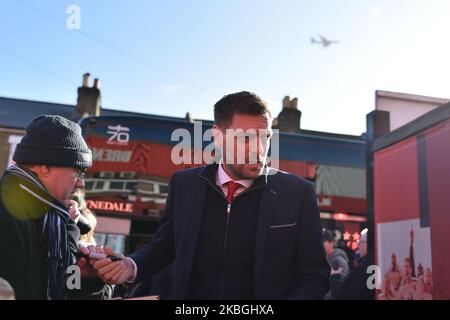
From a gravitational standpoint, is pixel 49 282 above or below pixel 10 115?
below

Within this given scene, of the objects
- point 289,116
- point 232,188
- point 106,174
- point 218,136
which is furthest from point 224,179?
point 289,116

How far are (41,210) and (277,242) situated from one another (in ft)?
2.87

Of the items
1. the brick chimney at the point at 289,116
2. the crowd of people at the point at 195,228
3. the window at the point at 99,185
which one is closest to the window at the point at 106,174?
the window at the point at 99,185

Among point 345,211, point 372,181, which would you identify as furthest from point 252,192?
point 345,211

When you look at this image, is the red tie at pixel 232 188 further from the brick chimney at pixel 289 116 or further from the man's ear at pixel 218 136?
the brick chimney at pixel 289 116

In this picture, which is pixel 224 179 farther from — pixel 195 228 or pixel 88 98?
pixel 88 98

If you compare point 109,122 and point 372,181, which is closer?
point 372,181

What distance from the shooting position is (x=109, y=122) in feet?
26.5

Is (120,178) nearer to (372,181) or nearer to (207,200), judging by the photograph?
(372,181)

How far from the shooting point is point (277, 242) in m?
1.65

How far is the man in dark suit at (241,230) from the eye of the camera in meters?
1.64

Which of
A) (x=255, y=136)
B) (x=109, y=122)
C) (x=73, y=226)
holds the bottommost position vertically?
(x=73, y=226)
